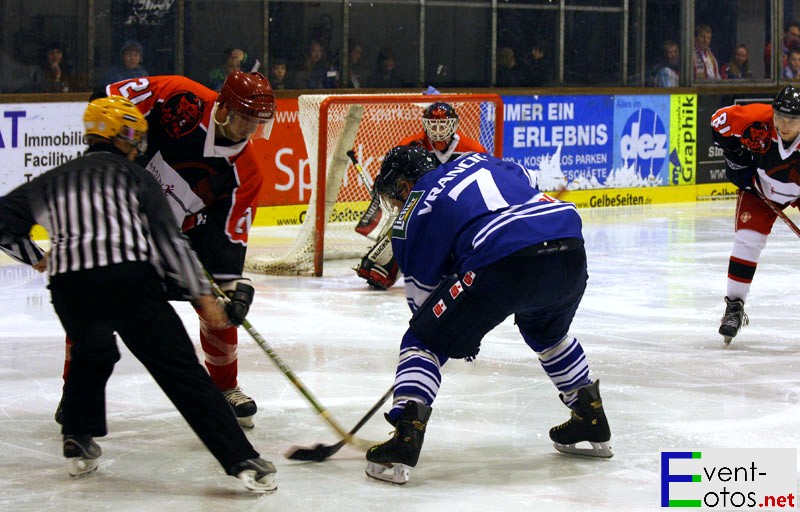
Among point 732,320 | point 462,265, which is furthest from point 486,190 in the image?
point 732,320

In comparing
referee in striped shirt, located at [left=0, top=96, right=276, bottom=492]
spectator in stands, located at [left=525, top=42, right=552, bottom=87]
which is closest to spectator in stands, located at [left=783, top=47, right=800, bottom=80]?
spectator in stands, located at [left=525, top=42, right=552, bottom=87]

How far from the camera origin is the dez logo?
1111cm

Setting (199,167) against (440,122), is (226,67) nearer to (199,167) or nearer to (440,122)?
(440,122)

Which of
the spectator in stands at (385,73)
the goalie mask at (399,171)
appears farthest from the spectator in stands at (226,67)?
the goalie mask at (399,171)

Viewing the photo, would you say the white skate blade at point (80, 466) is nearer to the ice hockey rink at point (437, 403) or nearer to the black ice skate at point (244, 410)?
the ice hockey rink at point (437, 403)

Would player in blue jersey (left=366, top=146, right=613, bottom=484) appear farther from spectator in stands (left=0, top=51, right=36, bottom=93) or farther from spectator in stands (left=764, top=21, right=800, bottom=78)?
spectator in stands (left=764, top=21, right=800, bottom=78)

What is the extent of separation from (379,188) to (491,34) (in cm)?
761

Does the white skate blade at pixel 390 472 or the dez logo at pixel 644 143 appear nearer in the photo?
the white skate blade at pixel 390 472

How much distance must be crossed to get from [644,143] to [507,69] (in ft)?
4.62

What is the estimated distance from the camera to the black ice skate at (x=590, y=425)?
359cm

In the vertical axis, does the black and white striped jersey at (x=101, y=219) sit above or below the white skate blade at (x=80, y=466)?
above

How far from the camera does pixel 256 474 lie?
10.5ft

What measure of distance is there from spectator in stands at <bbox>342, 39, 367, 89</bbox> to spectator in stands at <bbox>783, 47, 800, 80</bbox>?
191 inches

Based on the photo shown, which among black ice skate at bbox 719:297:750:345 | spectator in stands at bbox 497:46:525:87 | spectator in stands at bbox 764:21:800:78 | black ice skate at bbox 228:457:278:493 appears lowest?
black ice skate at bbox 228:457:278:493
